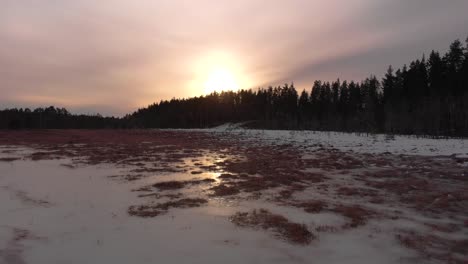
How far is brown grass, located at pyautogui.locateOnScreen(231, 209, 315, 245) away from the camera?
7113 millimetres

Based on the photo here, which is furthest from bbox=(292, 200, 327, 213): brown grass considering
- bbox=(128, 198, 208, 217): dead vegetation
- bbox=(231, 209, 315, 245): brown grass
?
bbox=(128, 198, 208, 217): dead vegetation

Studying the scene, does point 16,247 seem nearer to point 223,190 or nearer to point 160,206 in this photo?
point 160,206

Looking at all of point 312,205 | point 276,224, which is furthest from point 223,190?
point 276,224

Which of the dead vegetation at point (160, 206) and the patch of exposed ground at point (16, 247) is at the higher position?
the dead vegetation at point (160, 206)

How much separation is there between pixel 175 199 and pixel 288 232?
168 inches

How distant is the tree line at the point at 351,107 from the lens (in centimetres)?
4850

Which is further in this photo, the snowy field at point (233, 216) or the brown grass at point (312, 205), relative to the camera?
the brown grass at point (312, 205)

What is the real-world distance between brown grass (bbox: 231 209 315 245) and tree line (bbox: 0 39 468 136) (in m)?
39.2

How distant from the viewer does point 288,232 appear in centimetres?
745

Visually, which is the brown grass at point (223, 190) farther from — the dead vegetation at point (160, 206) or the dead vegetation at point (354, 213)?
the dead vegetation at point (354, 213)

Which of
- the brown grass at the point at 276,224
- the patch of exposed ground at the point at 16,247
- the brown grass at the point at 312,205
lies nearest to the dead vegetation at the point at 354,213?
the brown grass at the point at 312,205

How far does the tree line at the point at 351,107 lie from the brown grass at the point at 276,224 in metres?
39.2

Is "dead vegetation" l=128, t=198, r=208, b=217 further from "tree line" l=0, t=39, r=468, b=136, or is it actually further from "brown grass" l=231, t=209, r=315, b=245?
Result: "tree line" l=0, t=39, r=468, b=136

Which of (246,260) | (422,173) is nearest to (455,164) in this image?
(422,173)
